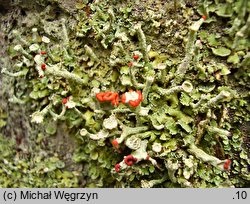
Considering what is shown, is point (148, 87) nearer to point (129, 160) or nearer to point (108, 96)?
point (108, 96)

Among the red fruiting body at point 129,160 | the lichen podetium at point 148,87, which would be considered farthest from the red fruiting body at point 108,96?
the red fruiting body at point 129,160

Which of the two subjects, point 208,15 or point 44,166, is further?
point 44,166

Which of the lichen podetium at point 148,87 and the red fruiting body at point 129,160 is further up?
the lichen podetium at point 148,87

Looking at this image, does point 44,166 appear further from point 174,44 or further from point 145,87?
point 174,44

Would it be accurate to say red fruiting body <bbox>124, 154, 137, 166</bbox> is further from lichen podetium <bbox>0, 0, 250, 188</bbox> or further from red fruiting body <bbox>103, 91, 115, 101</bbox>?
red fruiting body <bbox>103, 91, 115, 101</bbox>

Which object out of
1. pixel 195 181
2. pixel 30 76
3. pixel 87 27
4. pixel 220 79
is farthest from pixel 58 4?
pixel 195 181

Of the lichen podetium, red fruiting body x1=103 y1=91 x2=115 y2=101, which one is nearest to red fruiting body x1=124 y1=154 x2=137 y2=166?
the lichen podetium

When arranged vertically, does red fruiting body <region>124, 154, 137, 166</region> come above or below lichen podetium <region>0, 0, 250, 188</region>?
below

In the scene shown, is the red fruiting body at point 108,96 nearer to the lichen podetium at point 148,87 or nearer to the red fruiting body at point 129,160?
the lichen podetium at point 148,87

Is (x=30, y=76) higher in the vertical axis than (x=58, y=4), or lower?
lower

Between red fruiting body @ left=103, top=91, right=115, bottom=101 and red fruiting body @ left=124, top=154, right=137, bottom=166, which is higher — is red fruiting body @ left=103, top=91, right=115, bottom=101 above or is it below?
above

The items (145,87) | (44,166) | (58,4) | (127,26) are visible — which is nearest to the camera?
(145,87)
